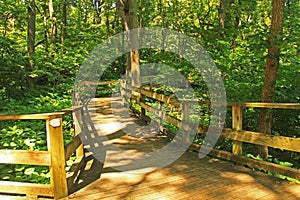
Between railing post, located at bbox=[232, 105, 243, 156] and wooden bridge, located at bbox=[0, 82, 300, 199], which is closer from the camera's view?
wooden bridge, located at bbox=[0, 82, 300, 199]

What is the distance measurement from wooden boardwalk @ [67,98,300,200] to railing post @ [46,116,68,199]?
0.82 feet

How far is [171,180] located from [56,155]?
163cm

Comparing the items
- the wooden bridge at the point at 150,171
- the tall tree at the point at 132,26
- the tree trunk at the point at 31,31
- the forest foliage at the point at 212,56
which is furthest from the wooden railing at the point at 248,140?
the tree trunk at the point at 31,31

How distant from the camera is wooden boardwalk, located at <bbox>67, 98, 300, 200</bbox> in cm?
335

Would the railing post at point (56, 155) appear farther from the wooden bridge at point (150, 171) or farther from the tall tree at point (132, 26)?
the tall tree at point (132, 26)

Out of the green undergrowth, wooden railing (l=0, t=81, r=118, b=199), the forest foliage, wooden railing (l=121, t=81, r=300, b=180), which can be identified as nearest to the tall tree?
the forest foliage

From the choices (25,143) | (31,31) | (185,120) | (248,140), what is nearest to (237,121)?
(248,140)

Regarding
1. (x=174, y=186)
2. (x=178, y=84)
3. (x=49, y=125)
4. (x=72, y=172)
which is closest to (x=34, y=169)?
(x=72, y=172)

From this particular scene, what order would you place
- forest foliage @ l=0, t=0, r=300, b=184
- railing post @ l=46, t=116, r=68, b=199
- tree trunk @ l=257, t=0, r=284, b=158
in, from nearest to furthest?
railing post @ l=46, t=116, r=68, b=199
tree trunk @ l=257, t=0, r=284, b=158
forest foliage @ l=0, t=0, r=300, b=184

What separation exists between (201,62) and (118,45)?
1530cm

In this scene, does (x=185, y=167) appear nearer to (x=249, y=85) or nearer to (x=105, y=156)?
(x=105, y=156)

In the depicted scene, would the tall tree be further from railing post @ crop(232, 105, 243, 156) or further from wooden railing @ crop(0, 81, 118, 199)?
wooden railing @ crop(0, 81, 118, 199)

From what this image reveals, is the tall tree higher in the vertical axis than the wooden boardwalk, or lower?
higher

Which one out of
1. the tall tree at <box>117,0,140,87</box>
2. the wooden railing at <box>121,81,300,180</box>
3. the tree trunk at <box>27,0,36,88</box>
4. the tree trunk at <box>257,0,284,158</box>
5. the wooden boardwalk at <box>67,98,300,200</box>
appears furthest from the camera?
the tall tree at <box>117,0,140,87</box>
